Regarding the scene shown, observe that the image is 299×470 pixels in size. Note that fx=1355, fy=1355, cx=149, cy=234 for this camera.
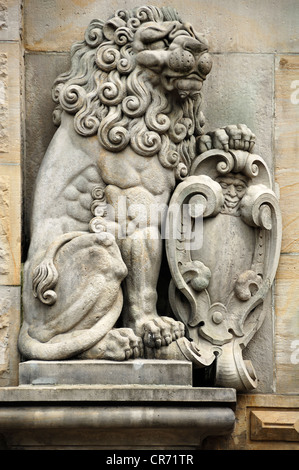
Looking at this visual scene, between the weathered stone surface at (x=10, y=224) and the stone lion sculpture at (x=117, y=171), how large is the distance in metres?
0.07

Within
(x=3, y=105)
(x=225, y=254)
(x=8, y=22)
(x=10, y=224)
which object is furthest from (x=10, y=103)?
(x=225, y=254)

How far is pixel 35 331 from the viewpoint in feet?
21.6

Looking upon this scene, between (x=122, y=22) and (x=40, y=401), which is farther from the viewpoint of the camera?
(x=122, y=22)

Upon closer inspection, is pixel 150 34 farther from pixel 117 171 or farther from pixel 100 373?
pixel 100 373

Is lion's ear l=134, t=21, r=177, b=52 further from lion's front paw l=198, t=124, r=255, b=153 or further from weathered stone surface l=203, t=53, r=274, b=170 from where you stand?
lion's front paw l=198, t=124, r=255, b=153

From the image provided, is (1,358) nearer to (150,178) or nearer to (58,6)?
(150,178)

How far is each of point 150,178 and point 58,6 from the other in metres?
1.10

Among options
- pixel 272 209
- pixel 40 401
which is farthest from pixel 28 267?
pixel 272 209

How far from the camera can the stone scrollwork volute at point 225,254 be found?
22.2ft

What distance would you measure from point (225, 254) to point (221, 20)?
1.27 metres

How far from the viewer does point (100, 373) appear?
641cm

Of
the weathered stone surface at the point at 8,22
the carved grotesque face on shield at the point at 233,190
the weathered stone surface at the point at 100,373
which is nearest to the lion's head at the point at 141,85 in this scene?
the carved grotesque face on shield at the point at 233,190
